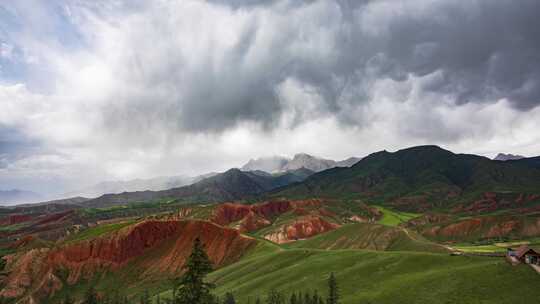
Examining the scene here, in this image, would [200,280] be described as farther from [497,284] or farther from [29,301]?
[29,301]

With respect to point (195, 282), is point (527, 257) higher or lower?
lower

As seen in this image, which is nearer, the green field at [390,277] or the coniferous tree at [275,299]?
the green field at [390,277]

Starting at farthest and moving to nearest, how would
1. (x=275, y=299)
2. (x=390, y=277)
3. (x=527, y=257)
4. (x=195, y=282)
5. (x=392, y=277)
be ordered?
(x=275, y=299) → (x=390, y=277) → (x=392, y=277) → (x=527, y=257) → (x=195, y=282)

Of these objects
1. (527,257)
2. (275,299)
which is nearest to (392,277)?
(527,257)

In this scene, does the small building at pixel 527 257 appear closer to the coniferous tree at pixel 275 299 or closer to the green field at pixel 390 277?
the green field at pixel 390 277

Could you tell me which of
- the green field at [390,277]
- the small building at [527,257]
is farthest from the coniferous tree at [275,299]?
the small building at [527,257]

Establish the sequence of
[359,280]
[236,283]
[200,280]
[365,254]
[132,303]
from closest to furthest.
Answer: [200,280] < [359,280] < [365,254] < [236,283] < [132,303]

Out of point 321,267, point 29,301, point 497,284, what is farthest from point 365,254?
point 29,301

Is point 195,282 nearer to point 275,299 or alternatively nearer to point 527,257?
point 527,257

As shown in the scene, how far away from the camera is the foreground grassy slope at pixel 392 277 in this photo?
68312 millimetres

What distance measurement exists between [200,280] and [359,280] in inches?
3028

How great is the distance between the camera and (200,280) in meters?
31.9

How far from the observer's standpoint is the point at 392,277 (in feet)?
305

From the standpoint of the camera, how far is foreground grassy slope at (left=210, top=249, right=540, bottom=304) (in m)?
68.3
